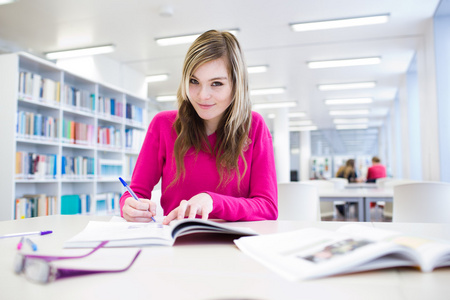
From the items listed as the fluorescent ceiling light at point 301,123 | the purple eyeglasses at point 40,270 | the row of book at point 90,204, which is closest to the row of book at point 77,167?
the row of book at point 90,204

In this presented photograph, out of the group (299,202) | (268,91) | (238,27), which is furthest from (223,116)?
(268,91)

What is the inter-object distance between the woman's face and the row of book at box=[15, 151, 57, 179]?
9.65 ft

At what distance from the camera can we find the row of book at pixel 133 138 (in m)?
5.31

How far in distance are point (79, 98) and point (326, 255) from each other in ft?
14.2

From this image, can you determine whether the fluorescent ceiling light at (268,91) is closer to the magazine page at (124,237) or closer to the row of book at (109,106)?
the row of book at (109,106)

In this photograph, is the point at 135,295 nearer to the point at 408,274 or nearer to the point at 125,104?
the point at 408,274

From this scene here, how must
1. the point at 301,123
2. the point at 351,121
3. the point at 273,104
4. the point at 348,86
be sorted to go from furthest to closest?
the point at 301,123 < the point at 351,121 < the point at 273,104 < the point at 348,86

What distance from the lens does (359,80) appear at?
8023 millimetres

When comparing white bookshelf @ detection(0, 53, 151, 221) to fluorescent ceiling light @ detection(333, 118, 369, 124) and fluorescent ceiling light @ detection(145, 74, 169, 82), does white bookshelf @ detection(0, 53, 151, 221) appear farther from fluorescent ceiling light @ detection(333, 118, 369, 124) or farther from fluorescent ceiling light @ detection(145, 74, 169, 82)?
fluorescent ceiling light @ detection(333, 118, 369, 124)

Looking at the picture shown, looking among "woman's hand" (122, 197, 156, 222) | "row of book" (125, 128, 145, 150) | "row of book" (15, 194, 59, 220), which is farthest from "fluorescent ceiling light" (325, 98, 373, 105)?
"woman's hand" (122, 197, 156, 222)

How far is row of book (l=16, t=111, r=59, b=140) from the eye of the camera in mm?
3561

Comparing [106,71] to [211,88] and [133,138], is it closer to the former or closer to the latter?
[133,138]

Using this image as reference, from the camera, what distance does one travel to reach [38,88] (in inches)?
148

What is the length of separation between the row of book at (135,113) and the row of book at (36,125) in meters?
1.47
